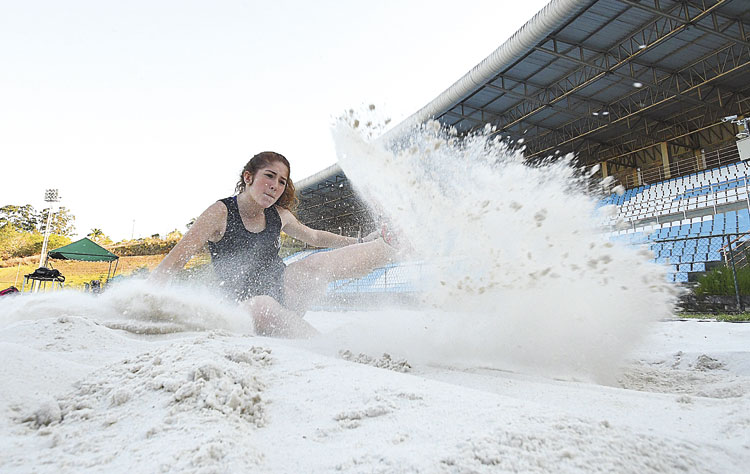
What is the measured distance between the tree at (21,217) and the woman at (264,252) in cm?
5929

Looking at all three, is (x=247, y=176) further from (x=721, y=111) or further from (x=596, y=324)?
(x=721, y=111)

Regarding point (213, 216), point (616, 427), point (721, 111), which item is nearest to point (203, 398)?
point (616, 427)

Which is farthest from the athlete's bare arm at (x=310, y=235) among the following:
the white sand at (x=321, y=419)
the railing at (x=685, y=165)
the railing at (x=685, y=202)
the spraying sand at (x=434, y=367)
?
the railing at (x=685, y=165)

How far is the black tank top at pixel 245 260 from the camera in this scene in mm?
3068

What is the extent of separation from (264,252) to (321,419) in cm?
236

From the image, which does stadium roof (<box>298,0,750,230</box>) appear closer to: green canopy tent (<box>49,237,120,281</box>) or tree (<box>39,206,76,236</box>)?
green canopy tent (<box>49,237,120,281</box>)

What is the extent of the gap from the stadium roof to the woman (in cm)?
717

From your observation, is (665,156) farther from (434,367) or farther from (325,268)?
(434,367)

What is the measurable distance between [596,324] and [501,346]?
48 cm

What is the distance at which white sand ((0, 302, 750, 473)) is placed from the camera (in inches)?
28.4

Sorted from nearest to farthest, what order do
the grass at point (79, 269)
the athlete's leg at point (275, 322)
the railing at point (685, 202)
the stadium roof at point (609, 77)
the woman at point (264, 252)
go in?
the athlete's leg at point (275, 322), the woman at point (264, 252), the stadium roof at point (609, 77), the railing at point (685, 202), the grass at point (79, 269)

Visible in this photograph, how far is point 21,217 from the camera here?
47.5m

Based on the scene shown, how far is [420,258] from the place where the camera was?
2520 millimetres

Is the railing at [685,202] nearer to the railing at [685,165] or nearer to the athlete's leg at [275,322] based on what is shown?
the railing at [685,165]
